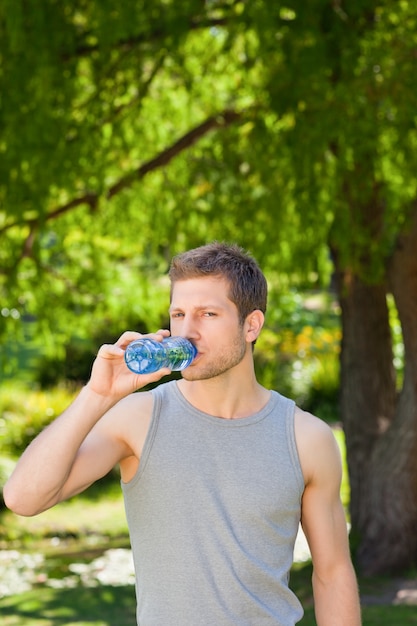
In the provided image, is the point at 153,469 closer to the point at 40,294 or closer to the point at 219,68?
the point at 40,294

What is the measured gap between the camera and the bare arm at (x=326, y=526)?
101 inches

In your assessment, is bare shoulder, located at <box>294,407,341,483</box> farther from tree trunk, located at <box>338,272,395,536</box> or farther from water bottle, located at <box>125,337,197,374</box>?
tree trunk, located at <box>338,272,395,536</box>

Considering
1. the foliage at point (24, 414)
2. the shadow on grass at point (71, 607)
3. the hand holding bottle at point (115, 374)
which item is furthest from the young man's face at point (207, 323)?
the foliage at point (24, 414)

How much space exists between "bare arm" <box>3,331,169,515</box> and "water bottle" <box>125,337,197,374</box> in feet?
0.09

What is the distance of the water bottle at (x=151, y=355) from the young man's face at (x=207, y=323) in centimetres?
13

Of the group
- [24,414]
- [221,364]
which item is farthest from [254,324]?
[24,414]

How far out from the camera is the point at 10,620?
7.65 meters

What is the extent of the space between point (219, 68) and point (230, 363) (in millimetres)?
8121

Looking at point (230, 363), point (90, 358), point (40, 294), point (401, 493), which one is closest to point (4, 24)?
point (40, 294)

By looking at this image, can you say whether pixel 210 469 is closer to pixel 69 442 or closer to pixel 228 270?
pixel 69 442

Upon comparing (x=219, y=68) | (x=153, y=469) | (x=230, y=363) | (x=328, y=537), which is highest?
(x=219, y=68)

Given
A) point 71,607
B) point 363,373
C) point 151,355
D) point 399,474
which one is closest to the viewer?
point 151,355

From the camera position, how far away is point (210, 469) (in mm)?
2512

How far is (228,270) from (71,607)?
19.9 ft
